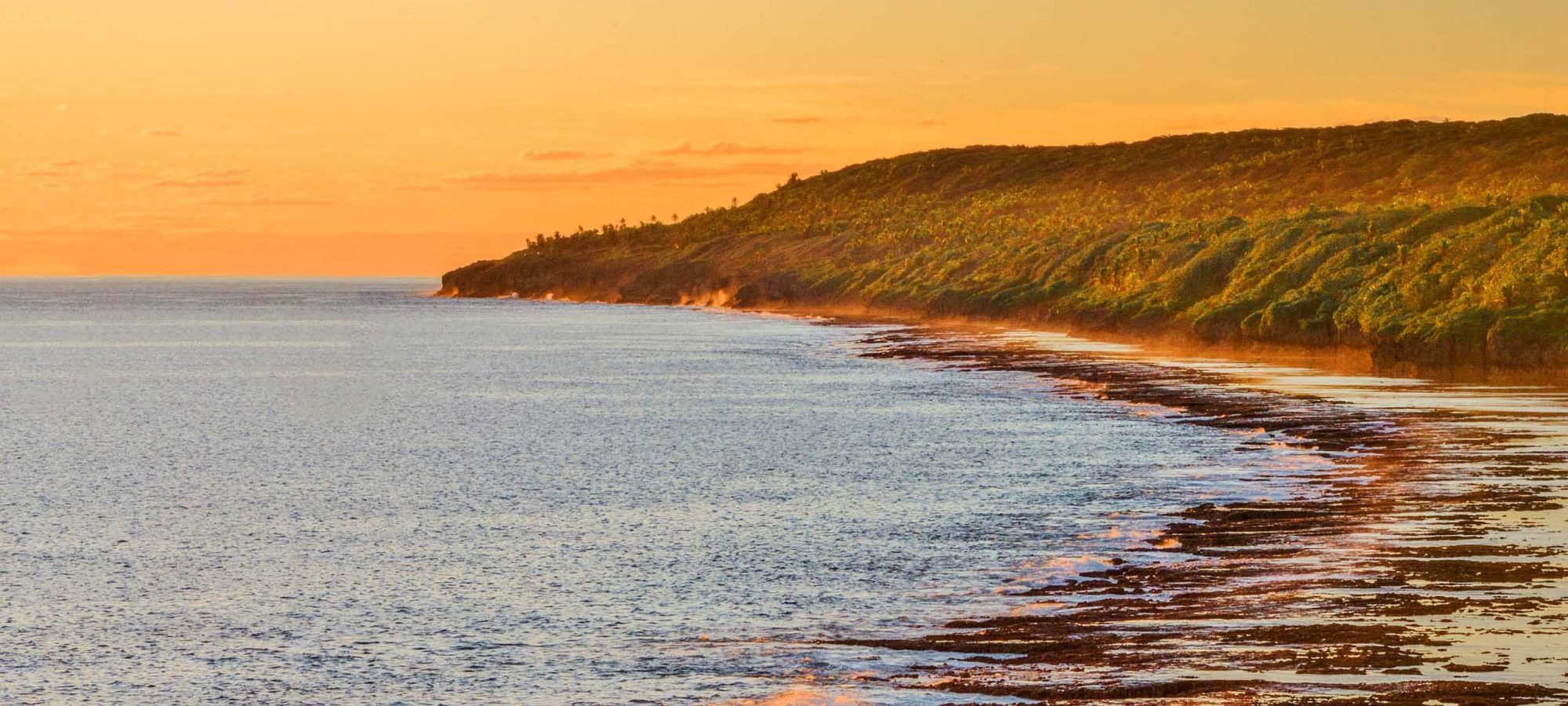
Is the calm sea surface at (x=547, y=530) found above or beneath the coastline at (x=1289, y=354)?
beneath

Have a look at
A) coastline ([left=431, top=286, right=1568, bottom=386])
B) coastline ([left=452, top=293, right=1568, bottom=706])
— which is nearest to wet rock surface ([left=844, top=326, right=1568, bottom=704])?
coastline ([left=452, top=293, right=1568, bottom=706])

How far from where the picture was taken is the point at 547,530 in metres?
28.8

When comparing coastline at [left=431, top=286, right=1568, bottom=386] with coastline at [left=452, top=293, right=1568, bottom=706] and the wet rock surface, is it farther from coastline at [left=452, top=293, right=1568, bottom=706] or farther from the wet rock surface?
the wet rock surface

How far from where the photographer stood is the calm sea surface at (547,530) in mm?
17750

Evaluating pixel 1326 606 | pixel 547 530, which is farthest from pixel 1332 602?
pixel 547 530

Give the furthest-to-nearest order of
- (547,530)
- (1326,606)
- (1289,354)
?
(1289,354) < (547,530) < (1326,606)

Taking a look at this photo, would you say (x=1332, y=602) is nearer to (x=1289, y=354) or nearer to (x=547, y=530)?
(x=547, y=530)

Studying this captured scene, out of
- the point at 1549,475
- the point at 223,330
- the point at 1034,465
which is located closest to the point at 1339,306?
the point at 1034,465

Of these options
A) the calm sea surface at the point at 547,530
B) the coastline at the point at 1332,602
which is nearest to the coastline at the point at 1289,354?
the calm sea surface at the point at 547,530

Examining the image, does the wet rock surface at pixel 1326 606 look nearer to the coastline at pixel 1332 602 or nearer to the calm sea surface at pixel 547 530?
the coastline at pixel 1332 602

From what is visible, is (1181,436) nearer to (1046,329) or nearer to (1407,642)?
(1407,642)

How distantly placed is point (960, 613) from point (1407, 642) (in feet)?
16.3

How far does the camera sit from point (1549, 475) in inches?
1192

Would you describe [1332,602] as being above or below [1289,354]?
below
